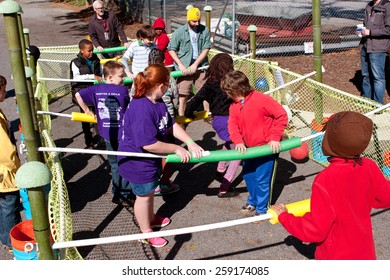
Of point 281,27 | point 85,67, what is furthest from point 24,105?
point 281,27

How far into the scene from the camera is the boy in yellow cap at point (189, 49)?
7453mm

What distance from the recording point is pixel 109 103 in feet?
16.8

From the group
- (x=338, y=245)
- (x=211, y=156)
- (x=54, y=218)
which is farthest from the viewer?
(x=211, y=156)

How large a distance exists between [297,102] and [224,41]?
457 cm

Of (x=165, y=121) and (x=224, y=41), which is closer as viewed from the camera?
(x=165, y=121)

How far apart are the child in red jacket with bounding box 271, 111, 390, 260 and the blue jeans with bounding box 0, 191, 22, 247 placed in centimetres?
283

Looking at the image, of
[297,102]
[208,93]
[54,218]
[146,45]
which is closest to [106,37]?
[146,45]

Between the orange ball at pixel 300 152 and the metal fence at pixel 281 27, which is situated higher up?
the metal fence at pixel 281 27

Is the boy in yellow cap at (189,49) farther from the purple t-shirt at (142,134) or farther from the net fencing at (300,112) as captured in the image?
the purple t-shirt at (142,134)

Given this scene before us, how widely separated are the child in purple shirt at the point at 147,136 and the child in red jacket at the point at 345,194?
4.90 ft

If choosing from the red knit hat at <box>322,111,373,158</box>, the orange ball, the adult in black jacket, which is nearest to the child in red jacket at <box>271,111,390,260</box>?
the red knit hat at <box>322,111,373,158</box>

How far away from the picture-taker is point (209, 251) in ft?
14.7

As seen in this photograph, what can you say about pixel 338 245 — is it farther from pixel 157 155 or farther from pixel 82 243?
pixel 157 155

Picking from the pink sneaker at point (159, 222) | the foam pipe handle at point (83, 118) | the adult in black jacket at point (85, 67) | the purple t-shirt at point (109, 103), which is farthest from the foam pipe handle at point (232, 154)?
the adult in black jacket at point (85, 67)
